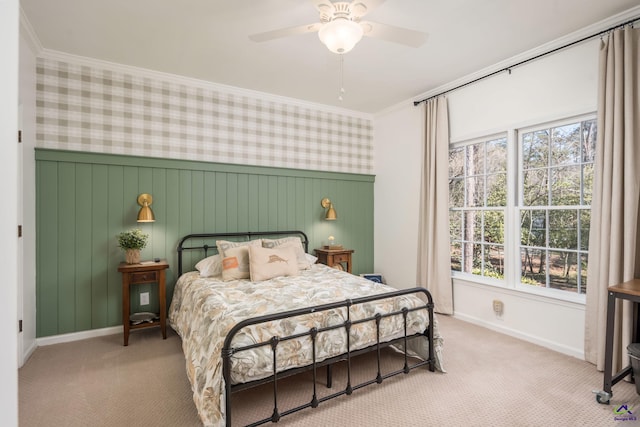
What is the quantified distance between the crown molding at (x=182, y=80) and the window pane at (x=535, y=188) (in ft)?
8.74

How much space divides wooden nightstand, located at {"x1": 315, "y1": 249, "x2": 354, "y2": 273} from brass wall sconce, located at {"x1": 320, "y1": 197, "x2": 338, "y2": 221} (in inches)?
19.2

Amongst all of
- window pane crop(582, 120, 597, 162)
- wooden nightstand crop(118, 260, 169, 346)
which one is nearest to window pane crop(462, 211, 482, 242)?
window pane crop(582, 120, 597, 162)

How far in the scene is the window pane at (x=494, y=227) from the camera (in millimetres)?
3684

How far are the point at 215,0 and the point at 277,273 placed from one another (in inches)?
95.8

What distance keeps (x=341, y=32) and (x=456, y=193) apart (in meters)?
2.81

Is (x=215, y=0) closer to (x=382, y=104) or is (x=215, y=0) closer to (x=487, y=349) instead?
(x=382, y=104)

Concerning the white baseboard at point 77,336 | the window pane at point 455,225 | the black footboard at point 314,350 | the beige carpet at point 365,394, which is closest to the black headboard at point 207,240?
the white baseboard at point 77,336

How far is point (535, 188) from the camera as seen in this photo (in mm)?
3385

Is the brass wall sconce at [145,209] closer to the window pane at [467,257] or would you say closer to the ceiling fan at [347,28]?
the ceiling fan at [347,28]

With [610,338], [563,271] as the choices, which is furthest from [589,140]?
[610,338]

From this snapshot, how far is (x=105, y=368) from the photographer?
275 cm

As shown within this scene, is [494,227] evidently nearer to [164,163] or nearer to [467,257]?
[467,257]

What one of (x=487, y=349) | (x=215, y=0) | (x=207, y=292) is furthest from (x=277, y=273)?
(x=215, y=0)

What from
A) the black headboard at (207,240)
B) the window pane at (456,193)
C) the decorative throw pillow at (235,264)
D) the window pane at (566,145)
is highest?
the window pane at (566,145)
